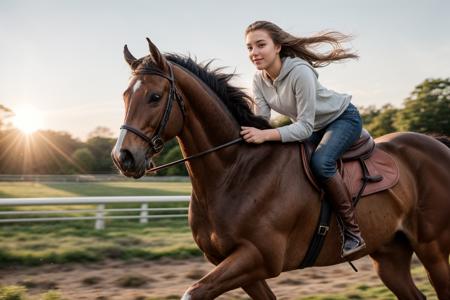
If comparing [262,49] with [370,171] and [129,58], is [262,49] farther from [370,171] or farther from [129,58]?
[370,171]

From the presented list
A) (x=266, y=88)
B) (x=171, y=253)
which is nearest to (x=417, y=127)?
(x=171, y=253)

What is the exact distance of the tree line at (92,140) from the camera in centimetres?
4894

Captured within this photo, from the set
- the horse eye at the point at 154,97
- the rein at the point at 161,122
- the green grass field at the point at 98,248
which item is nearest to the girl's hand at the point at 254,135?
the rein at the point at 161,122

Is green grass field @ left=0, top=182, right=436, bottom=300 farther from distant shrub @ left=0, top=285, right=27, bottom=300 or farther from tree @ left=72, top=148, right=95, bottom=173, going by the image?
tree @ left=72, top=148, right=95, bottom=173

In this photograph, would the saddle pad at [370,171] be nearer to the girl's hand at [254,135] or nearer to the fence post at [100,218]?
the girl's hand at [254,135]

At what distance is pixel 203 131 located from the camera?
11.4 feet

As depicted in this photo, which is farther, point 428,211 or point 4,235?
point 4,235

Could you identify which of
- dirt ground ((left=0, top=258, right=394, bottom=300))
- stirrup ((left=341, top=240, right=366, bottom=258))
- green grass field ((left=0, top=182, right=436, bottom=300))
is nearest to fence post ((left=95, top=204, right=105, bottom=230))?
green grass field ((left=0, top=182, right=436, bottom=300))

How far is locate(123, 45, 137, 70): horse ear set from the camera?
133 inches

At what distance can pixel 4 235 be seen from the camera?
9.10m

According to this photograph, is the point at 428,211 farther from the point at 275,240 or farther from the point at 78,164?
the point at 78,164

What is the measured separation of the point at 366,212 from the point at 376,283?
2.90 metres

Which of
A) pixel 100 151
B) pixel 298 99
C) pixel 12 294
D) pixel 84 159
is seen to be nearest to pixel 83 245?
pixel 12 294

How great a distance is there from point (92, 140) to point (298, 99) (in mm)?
88317
